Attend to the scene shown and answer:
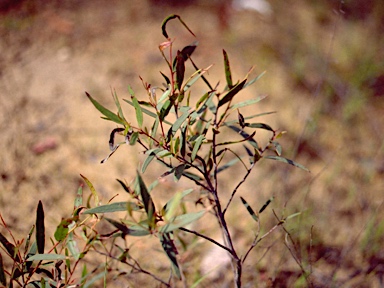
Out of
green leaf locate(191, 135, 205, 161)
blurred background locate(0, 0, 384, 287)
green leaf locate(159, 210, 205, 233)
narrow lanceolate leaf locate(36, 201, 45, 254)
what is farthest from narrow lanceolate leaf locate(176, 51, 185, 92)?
blurred background locate(0, 0, 384, 287)

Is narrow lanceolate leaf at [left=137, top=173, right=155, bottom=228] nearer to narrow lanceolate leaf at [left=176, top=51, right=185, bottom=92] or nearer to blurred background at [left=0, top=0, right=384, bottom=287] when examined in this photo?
narrow lanceolate leaf at [left=176, top=51, right=185, bottom=92]

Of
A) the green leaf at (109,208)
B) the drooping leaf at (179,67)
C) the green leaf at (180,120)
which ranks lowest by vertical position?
the green leaf at (109,208)

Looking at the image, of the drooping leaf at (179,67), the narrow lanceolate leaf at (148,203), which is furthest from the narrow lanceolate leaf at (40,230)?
the drooping leaf at (179,67)

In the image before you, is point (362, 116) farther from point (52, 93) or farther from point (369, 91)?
point (52, 93)

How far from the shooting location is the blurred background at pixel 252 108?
1296 millimetres

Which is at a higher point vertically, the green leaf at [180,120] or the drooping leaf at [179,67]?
the drooping leaf at [179,67]

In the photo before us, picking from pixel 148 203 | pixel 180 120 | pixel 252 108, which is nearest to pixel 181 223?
pixel 148 203

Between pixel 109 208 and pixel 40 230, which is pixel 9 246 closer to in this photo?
pixel 40 230

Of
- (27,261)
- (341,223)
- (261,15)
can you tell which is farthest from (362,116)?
(27,261)

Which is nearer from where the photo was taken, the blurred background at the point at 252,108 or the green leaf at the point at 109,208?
the green leaf at the point at 109,208

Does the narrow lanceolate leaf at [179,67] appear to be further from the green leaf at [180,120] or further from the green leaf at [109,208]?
the green leaf at [109,208]

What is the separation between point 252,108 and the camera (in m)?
1.79

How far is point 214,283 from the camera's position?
3.97 feet

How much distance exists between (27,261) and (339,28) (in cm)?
199
